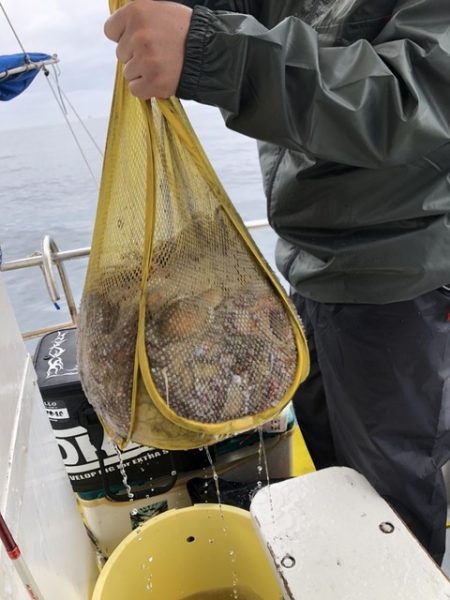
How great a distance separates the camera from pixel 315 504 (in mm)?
1058

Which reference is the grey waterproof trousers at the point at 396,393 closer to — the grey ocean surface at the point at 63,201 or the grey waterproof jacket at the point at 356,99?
the grey waterproof jacket at the point at 356,99

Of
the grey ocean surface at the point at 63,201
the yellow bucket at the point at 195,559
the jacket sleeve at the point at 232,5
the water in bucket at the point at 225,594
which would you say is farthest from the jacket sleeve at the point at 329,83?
the grey ocean surface at the point at 63,201

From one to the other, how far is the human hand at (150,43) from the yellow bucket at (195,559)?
100cm

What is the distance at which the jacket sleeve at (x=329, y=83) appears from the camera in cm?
64

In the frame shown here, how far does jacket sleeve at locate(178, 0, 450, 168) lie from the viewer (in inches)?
25.1

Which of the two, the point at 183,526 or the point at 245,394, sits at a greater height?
the point at 245,394

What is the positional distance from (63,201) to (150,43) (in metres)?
5.55

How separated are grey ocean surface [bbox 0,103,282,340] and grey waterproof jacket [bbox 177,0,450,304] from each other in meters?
1.91

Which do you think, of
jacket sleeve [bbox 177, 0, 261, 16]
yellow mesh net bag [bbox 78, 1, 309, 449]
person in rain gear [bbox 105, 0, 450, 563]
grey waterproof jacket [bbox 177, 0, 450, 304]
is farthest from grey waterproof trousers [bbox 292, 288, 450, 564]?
jacket sleeve [bbox 177, 0, 261, 16]

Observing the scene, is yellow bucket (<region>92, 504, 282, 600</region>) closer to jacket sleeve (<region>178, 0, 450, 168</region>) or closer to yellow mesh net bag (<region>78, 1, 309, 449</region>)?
yellow mesh net bag (<region>78, 1, 309, 449</region>)

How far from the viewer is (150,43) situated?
591 mm

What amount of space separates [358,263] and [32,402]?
674 millimetres

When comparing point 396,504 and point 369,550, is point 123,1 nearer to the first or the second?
point 369,550

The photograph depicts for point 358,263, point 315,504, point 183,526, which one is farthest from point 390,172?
point 183,526
